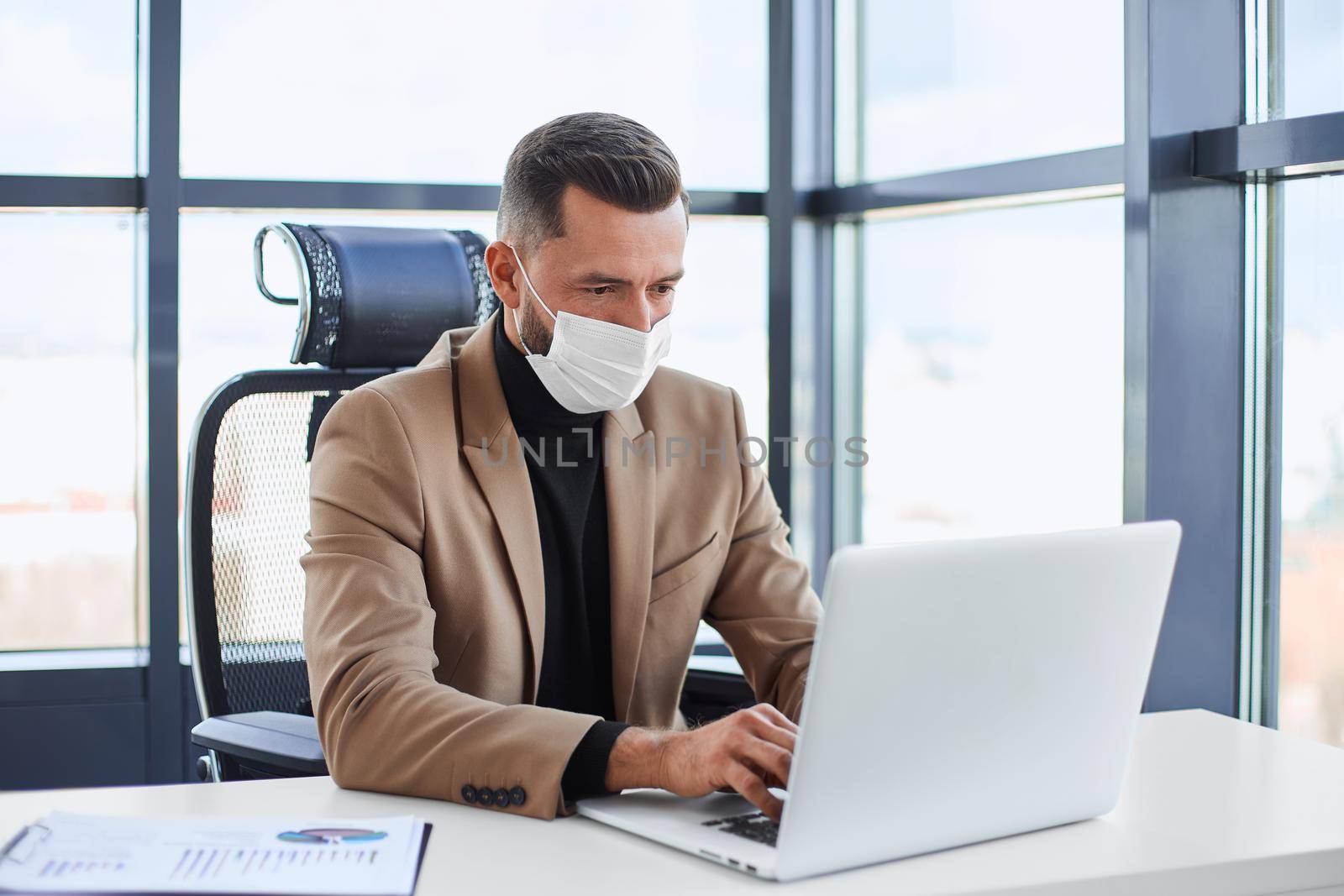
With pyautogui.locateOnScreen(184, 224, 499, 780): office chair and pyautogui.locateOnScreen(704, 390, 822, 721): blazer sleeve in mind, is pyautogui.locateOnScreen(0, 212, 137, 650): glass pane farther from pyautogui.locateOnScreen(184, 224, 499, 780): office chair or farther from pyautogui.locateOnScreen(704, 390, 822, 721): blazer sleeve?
pyautogui.locateOnScreen(704, 390, 822, 721): blazer sleeve

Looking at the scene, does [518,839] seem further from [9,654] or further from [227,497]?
[9,654]

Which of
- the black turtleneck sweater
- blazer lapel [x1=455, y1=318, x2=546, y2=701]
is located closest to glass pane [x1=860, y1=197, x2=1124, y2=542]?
the black turtleneck sweater

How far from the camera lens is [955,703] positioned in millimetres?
1028

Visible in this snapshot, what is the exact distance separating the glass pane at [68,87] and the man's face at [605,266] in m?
1.80

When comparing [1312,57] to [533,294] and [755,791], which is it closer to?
[533,294]

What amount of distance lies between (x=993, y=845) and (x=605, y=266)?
82cm

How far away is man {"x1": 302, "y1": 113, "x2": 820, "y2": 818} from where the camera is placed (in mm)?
1312

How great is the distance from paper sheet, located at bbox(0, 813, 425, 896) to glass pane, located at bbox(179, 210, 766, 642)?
1.95 m

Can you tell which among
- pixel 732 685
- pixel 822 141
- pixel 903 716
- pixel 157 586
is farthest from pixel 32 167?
pixel 903 716

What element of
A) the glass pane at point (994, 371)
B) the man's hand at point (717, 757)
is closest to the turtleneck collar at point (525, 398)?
the man's hand at point (717, 757)

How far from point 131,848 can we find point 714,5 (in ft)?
9.24

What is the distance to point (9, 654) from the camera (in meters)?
3.02

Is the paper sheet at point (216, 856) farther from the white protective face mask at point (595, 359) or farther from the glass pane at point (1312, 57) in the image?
the glass pane at point (1312, 57)

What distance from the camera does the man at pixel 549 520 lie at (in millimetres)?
1312
